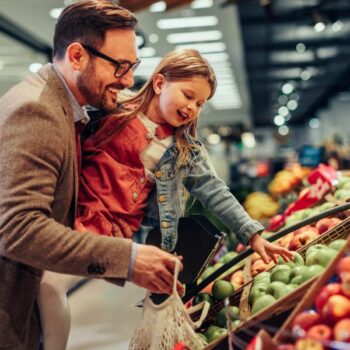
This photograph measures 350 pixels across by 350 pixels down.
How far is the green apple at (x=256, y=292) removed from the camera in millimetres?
1854

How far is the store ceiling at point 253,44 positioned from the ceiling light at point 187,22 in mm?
135

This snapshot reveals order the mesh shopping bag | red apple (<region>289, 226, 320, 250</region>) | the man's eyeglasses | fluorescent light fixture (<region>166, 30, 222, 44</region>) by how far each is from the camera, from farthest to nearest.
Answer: fluorescent light fixture (<region>166, 30, 222, 44</region>) < red apple (<region>289, 226, 320, 250</region>) < the man's eyeglasses < the mesh shopping bag

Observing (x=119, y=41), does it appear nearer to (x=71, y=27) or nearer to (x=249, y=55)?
(x=71, y=27)

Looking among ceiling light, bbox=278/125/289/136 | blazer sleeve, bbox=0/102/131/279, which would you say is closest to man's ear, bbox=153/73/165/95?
blazer sleeve, bbox=0/102/131/279

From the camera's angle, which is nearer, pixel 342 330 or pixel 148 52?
pixel 342 330

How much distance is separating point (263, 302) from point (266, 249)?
1.13 ft

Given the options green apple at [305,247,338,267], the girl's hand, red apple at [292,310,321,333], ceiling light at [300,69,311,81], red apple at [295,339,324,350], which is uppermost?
red apple at [295,339,324,350]

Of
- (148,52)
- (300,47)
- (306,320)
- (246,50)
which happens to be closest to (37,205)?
(306,320)

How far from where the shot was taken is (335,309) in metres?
1.21

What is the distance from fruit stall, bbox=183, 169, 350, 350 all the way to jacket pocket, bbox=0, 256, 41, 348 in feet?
1.87

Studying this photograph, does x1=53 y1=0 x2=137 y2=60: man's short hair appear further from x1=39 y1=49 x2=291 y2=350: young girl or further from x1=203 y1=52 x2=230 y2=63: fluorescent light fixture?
x1=203 y1=52 x2=230 y2=63: fluorescent light fixture

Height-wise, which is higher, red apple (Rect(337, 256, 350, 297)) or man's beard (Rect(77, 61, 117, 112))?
man's beard (Rect(77, 61, 117, 112))

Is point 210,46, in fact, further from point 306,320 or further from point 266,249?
point 306,320

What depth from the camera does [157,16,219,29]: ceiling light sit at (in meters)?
9.38
